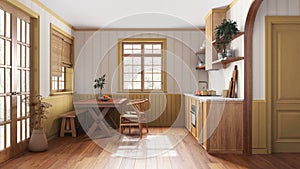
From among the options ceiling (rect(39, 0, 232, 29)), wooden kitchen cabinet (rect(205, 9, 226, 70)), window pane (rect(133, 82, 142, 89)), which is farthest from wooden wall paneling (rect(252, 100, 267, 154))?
Result: window pane (rect(133, 82, 142, 89))

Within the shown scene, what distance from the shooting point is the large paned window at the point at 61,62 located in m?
6.63

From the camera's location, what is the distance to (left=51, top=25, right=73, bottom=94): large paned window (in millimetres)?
6629

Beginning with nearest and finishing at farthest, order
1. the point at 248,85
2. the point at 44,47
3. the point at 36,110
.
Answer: the point at 248,85, the point at 36,110, the point at 44,47

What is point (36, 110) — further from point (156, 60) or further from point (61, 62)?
point (156, 60)

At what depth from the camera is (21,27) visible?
16.7 feet

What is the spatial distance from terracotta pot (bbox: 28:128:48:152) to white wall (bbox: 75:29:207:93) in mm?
3021

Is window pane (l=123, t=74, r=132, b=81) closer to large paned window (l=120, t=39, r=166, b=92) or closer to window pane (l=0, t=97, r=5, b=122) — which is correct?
large paned window (l=120, t=39, r=166, b=92)

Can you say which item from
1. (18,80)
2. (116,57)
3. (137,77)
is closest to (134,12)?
(116,57)

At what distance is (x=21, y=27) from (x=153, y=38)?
3.80 metres

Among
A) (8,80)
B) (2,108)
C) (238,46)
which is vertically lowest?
(2,108)

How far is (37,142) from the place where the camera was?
5.10m

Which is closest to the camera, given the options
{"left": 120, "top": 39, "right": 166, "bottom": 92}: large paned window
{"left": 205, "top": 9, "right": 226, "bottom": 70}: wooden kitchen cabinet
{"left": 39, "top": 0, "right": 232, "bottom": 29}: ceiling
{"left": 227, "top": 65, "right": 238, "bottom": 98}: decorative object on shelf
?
{"left": 227, "top": 65, "right": 238, "bottom": 98}: decorative object on shelf

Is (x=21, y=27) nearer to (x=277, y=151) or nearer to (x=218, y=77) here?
(x=218, y=77)

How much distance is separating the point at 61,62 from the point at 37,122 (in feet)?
6.99
